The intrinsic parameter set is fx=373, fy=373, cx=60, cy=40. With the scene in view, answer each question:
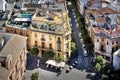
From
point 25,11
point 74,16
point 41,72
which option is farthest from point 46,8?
point 41,72

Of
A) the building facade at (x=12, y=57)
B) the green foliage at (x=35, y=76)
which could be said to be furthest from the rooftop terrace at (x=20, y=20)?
the green foliage at (x=35, y=76)

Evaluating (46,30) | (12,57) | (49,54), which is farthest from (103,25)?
(12,57)

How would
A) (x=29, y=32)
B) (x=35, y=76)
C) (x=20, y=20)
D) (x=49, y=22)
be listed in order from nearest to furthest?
1. (x=35, y=76)
2. (x=49, y=22)
3. (x=29, y=32)
4. (x=20, y=20)

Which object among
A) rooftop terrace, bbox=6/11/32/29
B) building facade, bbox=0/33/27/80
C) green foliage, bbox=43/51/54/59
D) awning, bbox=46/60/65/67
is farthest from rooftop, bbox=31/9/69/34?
building facade, bbox=0/33/27/80

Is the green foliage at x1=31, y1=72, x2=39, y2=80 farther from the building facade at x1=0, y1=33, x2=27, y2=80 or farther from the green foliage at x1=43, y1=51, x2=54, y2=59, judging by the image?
the green foliage at x1=43, y1=51, x2=54, y2=59

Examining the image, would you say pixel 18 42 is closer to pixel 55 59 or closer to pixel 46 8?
pixel 55 59

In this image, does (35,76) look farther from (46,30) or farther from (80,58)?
(80,58)

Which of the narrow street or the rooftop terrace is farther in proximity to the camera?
the rooftop terrace
